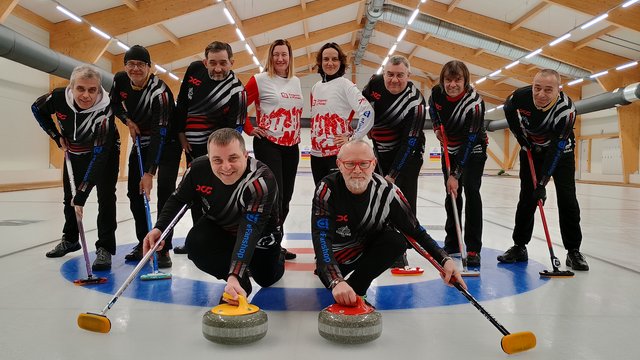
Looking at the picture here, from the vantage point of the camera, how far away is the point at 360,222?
7.65ft

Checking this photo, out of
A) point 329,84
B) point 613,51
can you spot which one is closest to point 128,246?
point 329,84

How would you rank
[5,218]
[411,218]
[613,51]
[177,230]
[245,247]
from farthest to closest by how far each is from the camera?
1. [613,51]
2. [5,218]
3. [177,230]
4. [411,218]
5. [245,247]

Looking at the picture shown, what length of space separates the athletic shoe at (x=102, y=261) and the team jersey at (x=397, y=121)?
199cm

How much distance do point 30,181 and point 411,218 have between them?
12622mm

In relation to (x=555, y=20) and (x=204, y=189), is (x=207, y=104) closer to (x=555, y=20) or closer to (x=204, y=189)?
(x=204, y=189)

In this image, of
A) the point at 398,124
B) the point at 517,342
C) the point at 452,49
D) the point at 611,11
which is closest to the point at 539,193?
the point at 398,124

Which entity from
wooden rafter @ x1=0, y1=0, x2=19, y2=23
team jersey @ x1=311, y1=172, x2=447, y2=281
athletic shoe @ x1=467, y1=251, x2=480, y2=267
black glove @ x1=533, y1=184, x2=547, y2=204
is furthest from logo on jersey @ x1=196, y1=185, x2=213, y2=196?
wooden rafter @ x1=0, y1=0, x2=19, y2=23

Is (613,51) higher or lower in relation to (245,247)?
higher

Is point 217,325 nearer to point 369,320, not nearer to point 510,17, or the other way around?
point 369,320

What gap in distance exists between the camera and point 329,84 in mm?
3471

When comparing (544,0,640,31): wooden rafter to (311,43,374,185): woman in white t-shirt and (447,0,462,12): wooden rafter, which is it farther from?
(311,43,374,185): woman in white t-shirt

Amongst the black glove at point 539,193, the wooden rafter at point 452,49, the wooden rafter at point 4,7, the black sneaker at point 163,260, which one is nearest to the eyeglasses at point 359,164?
the black sneaker at point 163,260

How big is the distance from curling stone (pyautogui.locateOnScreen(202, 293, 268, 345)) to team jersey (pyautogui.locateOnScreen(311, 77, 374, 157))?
5.54 feet

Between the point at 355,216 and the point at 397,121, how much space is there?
1266 mm
